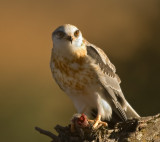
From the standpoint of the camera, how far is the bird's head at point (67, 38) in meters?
5.53

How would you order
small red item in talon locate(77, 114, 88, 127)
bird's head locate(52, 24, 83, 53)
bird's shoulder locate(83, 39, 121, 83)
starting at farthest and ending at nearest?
bird's shoulder locate(83, 39, 121, 83), bird's head locate(52, 24, 83, 53), small red item in talon locate(77, 114, 88, 127)

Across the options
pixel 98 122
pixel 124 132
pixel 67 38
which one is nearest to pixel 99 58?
pixel 67 38

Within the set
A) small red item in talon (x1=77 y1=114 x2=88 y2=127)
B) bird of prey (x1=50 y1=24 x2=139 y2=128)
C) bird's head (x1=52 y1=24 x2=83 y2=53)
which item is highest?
bird's head (x1=52 y1=24 x2=83 y2=53)

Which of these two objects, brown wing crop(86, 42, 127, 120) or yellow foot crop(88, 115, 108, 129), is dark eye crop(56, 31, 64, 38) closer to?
brown wing crop(86, 42, 127, 120)

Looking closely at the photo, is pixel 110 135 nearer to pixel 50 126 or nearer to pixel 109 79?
pixel 109 79

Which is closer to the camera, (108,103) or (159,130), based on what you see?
(159,130)

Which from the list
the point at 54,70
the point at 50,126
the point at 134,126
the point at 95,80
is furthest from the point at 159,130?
the point at 50,126

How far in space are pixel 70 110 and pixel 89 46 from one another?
5350 millimetres

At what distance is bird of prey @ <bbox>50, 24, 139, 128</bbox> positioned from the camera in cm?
557

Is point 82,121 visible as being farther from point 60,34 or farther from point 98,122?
point 60,34

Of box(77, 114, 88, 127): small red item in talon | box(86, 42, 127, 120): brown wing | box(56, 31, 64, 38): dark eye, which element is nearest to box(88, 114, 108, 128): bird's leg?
box(77, 114, 88, 127): small red item in talon

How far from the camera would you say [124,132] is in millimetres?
4645

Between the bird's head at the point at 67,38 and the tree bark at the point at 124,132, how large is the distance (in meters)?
1.04

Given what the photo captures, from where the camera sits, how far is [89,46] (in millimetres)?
5754
